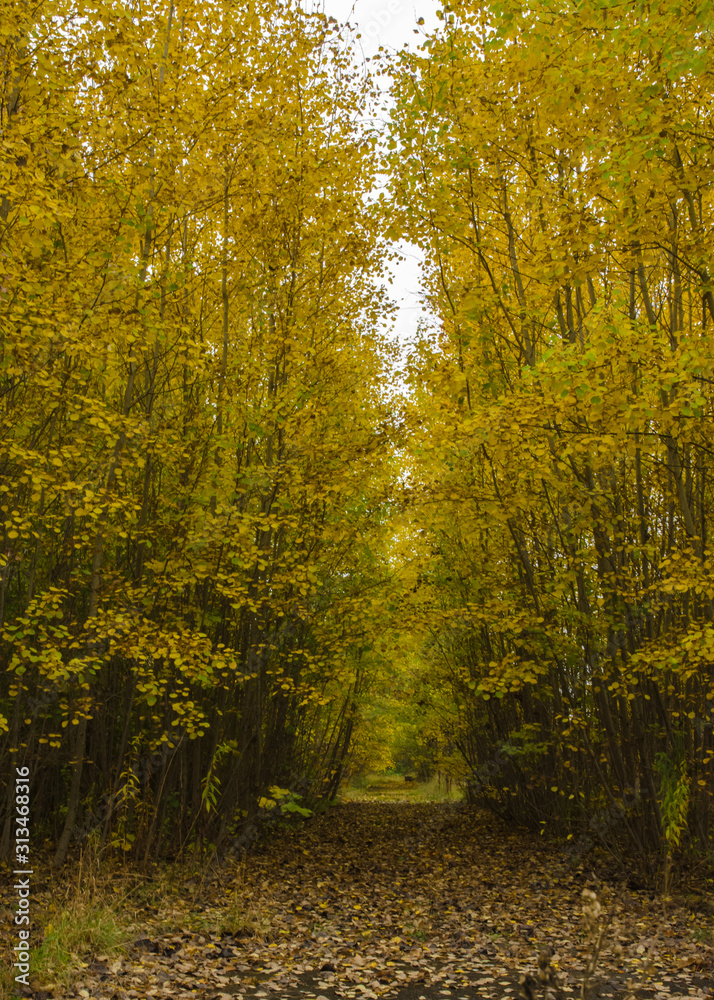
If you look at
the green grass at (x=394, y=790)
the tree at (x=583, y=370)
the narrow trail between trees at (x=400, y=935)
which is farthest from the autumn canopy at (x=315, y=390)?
the green grass at (x=394, y=790)

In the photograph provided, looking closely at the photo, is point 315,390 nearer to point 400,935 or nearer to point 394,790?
point 400,935

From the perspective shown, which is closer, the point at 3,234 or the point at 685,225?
the point at 3,234

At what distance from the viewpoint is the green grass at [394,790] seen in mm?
29672

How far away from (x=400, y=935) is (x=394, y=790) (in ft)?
106

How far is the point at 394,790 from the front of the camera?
37156 millimetres

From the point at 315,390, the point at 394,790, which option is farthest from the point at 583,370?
the point at 394,790

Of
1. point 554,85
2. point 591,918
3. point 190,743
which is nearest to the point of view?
point 591,918

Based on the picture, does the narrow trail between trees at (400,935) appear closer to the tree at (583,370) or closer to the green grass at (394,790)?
the tree at (583,370)

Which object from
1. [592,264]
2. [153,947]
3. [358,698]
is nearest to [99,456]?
[153,947]

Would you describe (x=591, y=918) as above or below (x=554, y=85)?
below

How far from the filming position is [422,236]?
32.9 feet

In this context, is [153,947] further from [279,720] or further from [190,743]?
[279,720]

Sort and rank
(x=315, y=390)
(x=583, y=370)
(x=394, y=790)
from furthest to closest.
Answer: (x=394, y=790), (x=315, y=390), (x=583, y=370)

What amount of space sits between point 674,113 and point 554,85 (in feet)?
4.74
